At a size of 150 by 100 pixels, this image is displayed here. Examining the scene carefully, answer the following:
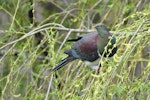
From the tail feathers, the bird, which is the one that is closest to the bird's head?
the bird

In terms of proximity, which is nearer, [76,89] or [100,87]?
[100,87]

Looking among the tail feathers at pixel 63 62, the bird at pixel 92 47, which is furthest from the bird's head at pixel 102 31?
the tail feathers at pixel 63 62

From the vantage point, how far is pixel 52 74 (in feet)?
8.36

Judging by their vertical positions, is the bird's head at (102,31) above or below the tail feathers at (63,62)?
above

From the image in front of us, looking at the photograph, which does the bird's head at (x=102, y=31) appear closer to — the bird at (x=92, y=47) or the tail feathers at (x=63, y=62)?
the bird at (x=92, y=47)

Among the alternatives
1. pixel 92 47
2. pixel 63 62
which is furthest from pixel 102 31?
pixel 63 62

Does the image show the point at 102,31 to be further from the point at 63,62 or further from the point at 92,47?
the point at 63,62

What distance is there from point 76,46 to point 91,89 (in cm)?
62

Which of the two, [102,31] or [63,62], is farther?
[63,62]

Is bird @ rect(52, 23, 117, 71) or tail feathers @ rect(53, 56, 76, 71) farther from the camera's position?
tail feathers @ rect(53, 56, 76, 71)

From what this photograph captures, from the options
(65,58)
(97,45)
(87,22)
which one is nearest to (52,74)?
(65,58)

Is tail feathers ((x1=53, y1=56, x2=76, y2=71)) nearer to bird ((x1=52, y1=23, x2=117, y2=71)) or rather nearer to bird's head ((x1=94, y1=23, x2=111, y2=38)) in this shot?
bird ((x1=52, y1=23, x2=117, y2=71))

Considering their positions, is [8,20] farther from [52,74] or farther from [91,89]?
[91,89]

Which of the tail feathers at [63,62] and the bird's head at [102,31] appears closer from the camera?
the bird's head at [102,31]
